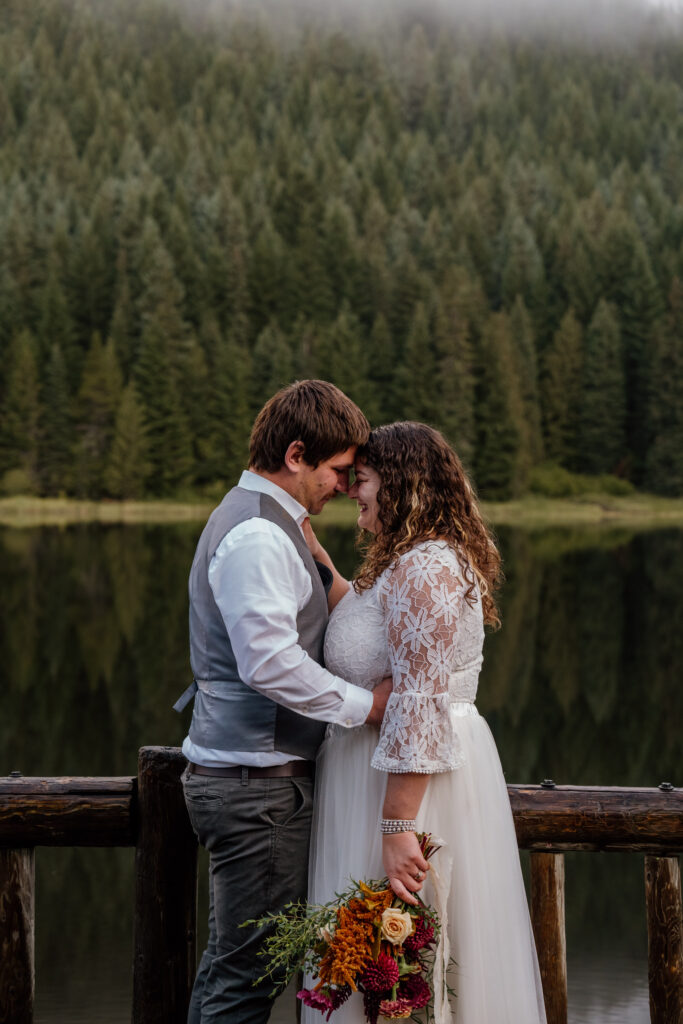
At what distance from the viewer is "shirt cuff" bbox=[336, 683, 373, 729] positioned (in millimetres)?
2963

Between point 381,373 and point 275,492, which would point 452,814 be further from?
point 381,373

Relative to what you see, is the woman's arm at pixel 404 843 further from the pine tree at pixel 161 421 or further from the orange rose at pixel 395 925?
the pine tree at pixel 161 421

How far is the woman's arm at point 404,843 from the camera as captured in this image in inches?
116

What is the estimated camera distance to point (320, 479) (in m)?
3.13

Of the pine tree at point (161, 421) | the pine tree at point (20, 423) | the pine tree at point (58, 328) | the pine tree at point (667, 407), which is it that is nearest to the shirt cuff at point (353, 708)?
the pine tree at point (161, 421)

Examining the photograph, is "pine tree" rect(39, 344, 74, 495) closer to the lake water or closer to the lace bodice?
the lake water

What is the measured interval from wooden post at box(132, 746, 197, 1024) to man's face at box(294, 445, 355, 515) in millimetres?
736

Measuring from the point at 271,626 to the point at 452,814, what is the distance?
0.65 metres

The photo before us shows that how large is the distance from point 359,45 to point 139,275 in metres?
58.6

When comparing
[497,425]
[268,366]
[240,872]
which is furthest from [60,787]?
[268,366]

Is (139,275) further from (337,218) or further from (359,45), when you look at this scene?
(359,45)

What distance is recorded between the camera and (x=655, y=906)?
3432 millimetres

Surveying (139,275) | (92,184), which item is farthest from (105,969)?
(92,184)

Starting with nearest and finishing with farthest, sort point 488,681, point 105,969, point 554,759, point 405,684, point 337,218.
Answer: point 405,684 → point 105,969 → point 554,759 → point 488,681 → point 337,218
